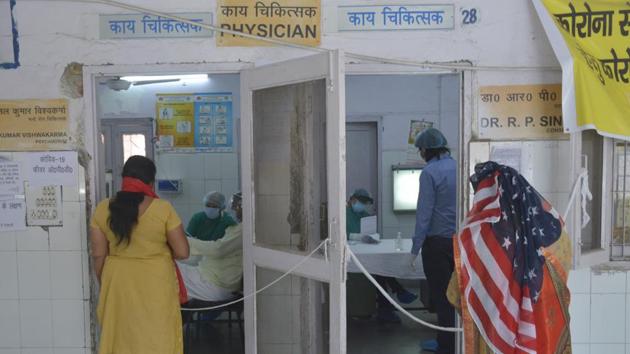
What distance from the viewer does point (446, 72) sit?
332 centimetres

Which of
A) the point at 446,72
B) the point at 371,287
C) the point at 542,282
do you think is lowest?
the point at 371,287

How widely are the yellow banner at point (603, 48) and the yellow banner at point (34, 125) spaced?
2.85 meters

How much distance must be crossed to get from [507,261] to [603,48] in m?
1.50

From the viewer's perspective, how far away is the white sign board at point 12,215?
336 centimetres

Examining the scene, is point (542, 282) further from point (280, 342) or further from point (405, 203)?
point (405, 203)

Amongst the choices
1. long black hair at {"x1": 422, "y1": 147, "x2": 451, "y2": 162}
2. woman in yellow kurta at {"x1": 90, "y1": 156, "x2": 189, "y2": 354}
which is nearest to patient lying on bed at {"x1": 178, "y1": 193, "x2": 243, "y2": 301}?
woman in yellow kurta at {"x1": 90, "y1": 156, "x2": 189, "y2": 354}

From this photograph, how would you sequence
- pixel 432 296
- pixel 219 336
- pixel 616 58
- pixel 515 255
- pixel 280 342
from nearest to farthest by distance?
pixel 515 255
pixel 616 58
pixel 280 342
pixel 432 296
pixel 219 336

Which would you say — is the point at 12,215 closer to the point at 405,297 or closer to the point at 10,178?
the point at 10,178

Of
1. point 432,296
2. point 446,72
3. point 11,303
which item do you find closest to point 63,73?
point 11,303

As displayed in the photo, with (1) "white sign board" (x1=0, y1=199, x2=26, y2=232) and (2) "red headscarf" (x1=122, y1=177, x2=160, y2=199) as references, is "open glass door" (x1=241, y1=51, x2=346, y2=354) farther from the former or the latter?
(1) "white sign board" (x1=0, y1=199, x2=26, y2=232)

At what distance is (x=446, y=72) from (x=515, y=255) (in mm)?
1302

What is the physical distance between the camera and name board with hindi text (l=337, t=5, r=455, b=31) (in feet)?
10.7

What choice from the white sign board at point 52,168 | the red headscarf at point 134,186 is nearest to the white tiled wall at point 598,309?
the red headscarf at point 134,186

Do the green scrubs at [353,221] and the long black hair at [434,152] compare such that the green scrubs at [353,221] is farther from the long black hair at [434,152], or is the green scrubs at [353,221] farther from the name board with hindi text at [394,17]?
the name board with hindi text at [394,17]
